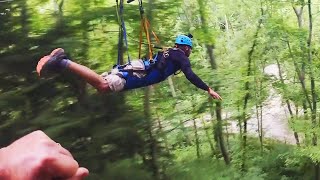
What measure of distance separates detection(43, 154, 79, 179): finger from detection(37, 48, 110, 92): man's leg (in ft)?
1.69

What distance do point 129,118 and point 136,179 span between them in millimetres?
302

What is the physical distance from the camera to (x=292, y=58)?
19.1 feet

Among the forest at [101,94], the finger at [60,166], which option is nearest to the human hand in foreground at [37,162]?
the finger at [60,166]

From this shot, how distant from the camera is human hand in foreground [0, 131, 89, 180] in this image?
1476 mm

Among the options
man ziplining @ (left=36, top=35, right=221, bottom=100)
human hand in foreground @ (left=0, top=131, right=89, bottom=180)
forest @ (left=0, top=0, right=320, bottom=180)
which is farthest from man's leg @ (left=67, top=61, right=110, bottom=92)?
human hand in foreground @ (left=0, top=131, right=89, bottom=180)

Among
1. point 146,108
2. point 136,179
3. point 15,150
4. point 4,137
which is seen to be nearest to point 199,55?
point 146,108

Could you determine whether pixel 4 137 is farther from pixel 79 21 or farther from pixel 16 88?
pixel 79 21

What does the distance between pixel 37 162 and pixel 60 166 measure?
0.07m

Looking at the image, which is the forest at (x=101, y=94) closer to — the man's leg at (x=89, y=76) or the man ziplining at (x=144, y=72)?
the man ziplining at (x=144, y=72)

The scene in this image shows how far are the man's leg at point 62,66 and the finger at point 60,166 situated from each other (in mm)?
515

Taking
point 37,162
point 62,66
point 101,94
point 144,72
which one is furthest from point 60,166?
point 101,94

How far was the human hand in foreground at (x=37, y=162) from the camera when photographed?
1.48 metres

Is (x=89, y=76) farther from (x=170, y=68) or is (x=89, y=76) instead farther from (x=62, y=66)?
(x=170, y=68)

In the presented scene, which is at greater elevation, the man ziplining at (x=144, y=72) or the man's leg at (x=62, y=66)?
the man's leg at (x=62, y=66)
